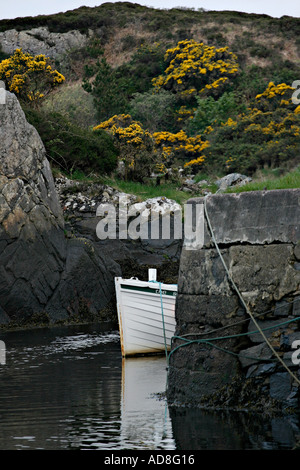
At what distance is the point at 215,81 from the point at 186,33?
13060 mm

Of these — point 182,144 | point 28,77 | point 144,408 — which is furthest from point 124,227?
point 182,144

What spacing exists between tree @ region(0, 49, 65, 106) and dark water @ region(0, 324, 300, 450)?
17904mm

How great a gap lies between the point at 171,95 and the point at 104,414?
4115cm

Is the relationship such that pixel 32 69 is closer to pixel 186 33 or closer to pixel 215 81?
pixel 215 81

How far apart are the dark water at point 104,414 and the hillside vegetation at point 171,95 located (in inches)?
597

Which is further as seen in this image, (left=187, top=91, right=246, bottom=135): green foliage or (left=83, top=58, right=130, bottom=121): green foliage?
(left=83, top=58, right=130, bottom=121): green foliage

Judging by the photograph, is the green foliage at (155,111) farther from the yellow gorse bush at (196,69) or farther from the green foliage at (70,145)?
the green foliage at (70,145)

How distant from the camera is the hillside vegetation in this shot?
3209cm

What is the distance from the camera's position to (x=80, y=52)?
2366 inches

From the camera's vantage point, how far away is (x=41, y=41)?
59688mm

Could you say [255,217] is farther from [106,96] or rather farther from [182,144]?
[106,96]
